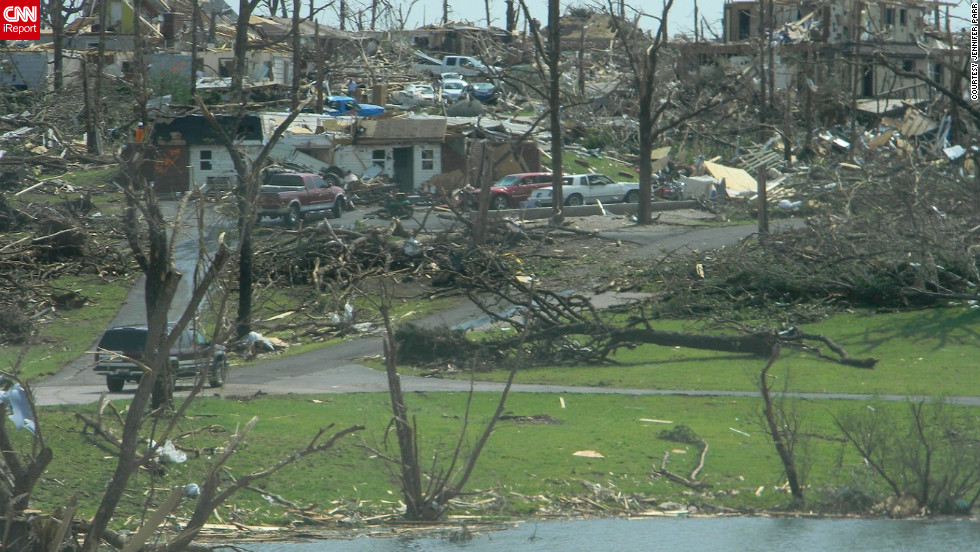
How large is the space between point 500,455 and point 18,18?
27784 mm

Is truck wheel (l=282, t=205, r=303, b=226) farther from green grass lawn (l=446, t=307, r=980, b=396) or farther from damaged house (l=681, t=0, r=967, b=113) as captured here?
damaged house (l=681, t=0, r=967, b=113)

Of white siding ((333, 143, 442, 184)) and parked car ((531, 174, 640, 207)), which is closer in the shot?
parked car ((531, 174, 640, 207))

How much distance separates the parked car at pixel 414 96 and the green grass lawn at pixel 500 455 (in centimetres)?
4069

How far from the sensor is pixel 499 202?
4247 cm

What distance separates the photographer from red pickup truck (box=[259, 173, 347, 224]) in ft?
116

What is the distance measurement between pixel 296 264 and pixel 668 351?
10758 millimetres

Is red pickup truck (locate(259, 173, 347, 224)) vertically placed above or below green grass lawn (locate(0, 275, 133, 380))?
above

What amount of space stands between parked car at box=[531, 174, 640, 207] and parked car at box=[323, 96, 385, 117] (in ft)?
35.5

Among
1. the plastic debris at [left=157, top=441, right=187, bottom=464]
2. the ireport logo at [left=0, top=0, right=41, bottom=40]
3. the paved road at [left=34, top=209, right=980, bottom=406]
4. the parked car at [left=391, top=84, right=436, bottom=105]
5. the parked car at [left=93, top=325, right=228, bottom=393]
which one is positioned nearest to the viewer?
the plastic debris at [left=157, top=441, right=187, bottom=464]

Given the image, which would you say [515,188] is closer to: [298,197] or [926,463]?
[298,197]

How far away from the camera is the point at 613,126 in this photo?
56.7m

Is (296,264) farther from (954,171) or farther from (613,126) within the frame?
(613,126)

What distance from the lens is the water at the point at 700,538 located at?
25.8 ft

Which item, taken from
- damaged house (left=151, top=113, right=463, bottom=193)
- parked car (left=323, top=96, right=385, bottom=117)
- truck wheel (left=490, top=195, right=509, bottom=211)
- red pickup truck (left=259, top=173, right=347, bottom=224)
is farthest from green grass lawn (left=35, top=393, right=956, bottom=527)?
parked car (left=323, top=96, right=385, bottom=117)
